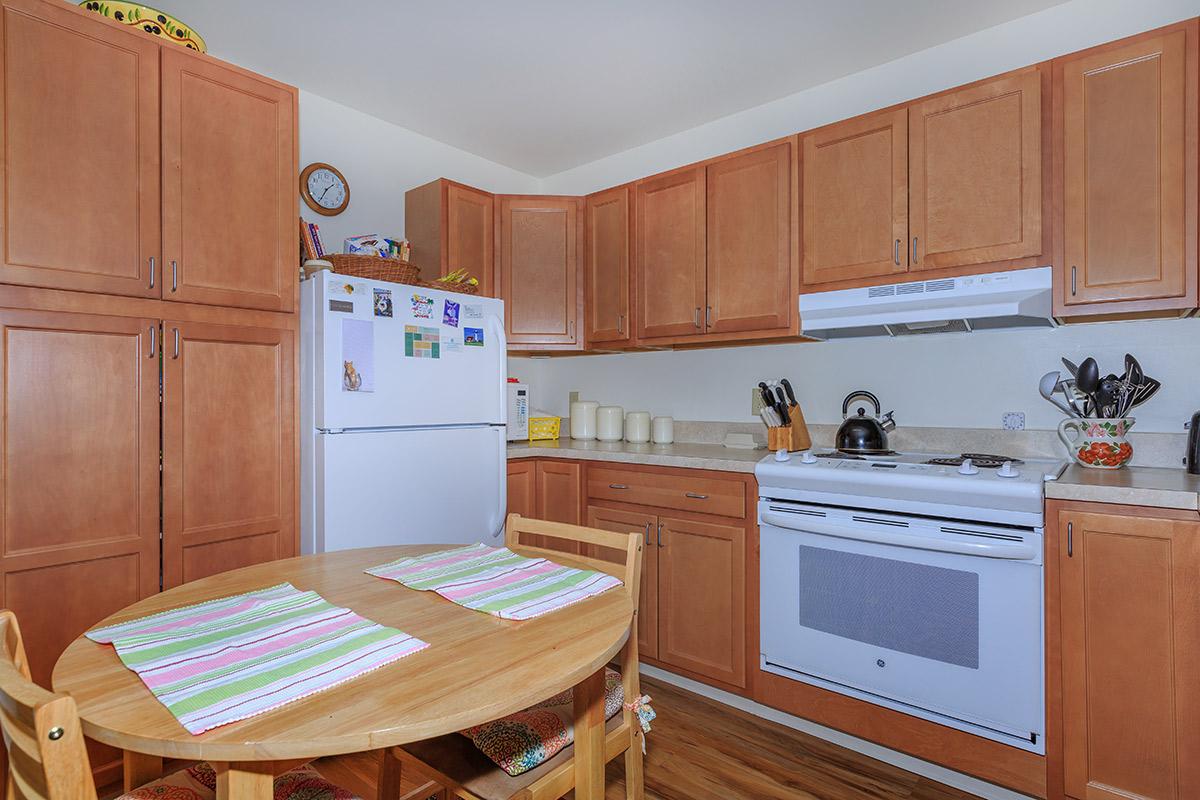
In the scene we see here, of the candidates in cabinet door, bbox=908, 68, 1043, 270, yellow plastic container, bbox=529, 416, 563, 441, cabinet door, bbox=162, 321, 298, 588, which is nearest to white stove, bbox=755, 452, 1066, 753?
cabinet door, bbox=908, 68, 1043, 270

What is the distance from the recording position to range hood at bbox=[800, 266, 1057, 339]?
6.52 feet

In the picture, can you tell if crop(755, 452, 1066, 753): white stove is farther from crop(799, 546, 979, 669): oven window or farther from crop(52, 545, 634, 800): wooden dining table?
crop(52, 545, 634, 800): wooden dining table

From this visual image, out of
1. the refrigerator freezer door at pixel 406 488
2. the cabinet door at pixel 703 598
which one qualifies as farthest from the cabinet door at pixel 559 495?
the cabinet door at pixel 703 598

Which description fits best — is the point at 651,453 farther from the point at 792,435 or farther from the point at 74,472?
the point at 74,472

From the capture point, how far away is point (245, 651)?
0.90 m

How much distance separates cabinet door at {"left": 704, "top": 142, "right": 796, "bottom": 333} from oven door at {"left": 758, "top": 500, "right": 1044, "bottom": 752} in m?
0.87

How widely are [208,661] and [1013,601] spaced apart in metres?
1.99

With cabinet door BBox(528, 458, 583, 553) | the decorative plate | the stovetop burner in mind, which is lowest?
cabinet door BBox(528, 458, 583, 553)

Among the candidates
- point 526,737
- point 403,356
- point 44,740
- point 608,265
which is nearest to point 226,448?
point 403,356

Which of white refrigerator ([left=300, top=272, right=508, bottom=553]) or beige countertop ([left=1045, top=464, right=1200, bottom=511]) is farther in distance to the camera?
white refrigerator ([left=300, top=272, right=508, bottom=553])

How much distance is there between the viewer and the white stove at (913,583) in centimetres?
175

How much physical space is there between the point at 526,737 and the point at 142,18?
237 cm

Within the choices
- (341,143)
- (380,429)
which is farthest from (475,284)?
(341,143)

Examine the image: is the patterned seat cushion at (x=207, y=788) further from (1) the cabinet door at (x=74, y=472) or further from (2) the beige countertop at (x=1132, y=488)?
(2) the beige countertop at (x=1132, y=488)
